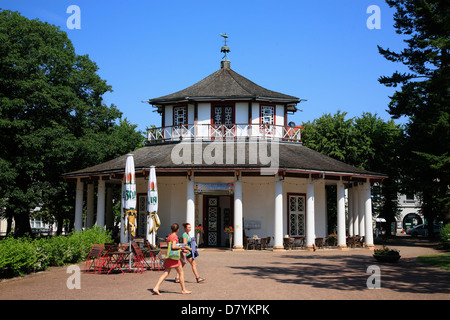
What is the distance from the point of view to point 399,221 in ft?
238

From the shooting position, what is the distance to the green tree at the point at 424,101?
2780cm

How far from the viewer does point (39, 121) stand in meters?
27.0

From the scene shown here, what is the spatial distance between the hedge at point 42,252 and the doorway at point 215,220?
701 cm

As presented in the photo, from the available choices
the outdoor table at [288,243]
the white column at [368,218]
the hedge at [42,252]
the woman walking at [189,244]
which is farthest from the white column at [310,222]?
the woman walking at [189,244]

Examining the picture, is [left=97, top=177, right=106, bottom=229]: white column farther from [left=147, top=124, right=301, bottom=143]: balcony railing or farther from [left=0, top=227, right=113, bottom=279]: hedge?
[left=0, top=227, right=113, bottom=279]: hedge

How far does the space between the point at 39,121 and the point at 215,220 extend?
12277 mm
